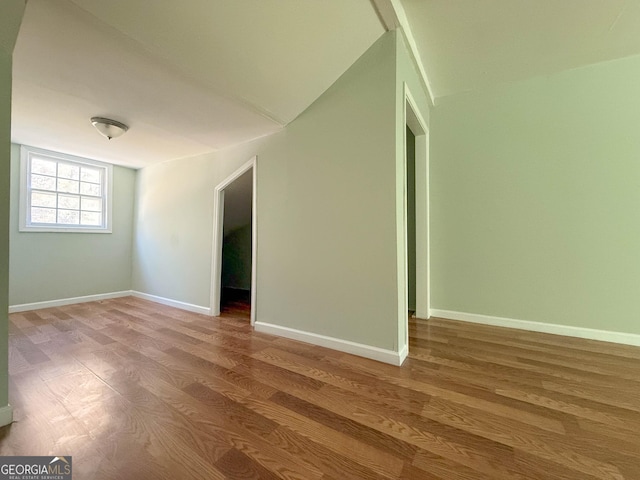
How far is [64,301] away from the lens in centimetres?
360

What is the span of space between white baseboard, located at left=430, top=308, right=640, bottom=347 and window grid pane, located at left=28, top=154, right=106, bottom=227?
551 cm

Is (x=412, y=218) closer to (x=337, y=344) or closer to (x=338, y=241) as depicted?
(x=338, y=241)

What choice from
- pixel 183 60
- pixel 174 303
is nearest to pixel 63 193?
pixel 174 303

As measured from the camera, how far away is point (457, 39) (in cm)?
217

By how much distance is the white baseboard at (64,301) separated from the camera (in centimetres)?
325

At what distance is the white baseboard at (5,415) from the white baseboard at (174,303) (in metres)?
1.94

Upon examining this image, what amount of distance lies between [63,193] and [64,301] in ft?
5.40

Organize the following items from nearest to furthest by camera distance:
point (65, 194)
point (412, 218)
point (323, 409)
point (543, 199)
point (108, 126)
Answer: point (323, 409) → point (108, 126) → point (543, 199) → point (412, 218) → point (65, 194)

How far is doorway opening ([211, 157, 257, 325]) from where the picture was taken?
2947 mm

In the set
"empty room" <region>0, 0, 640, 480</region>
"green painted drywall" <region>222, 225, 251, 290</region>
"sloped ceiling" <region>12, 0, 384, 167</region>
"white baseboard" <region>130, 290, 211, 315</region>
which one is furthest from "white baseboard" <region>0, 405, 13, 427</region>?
"green painted drywall" <region>222, 225, 251, 290</region>

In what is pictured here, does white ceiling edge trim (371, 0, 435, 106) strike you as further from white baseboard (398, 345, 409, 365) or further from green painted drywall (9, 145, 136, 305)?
green painted drywall (9, 145, 136, 305)

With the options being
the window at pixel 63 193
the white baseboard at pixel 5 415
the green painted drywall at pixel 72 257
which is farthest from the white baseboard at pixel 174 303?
the white baseboard at pixel 5 415

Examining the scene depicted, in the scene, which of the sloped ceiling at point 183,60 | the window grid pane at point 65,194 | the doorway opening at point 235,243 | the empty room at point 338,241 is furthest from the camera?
the window grid pane at point 65,194

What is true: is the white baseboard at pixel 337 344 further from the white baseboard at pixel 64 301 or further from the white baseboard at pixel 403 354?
the white baseboard at pixel 64 301
